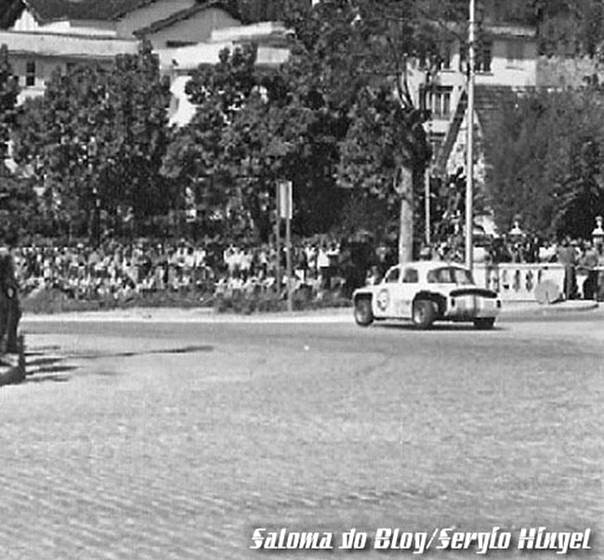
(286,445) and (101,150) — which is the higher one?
(101,150)

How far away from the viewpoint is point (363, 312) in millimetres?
40844

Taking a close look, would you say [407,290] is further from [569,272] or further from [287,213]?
[569,272]

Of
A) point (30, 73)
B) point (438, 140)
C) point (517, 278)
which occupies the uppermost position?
point (30, 73)

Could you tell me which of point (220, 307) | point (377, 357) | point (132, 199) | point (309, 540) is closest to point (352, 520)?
point (309, 540)

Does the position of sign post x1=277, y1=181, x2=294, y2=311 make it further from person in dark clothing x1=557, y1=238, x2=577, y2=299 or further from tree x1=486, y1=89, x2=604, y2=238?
tree x1=486, y1=89, x2=604, y2=238

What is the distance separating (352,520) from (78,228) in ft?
236

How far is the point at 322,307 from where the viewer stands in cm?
4828

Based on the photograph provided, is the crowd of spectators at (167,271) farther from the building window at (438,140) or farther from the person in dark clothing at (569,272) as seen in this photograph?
the building window at (438,140)

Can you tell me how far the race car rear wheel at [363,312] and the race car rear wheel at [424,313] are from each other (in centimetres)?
207

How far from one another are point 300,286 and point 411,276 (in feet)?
35.9

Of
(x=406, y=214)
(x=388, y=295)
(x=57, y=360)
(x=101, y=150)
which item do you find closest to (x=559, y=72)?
(x=101, y=150)

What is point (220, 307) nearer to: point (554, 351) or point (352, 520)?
point (554, 351)

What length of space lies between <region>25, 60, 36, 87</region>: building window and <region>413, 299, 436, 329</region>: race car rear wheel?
2785 inches

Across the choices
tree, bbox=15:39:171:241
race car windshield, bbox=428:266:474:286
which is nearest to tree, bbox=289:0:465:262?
race car windshield, bbox=428:266:474:286
